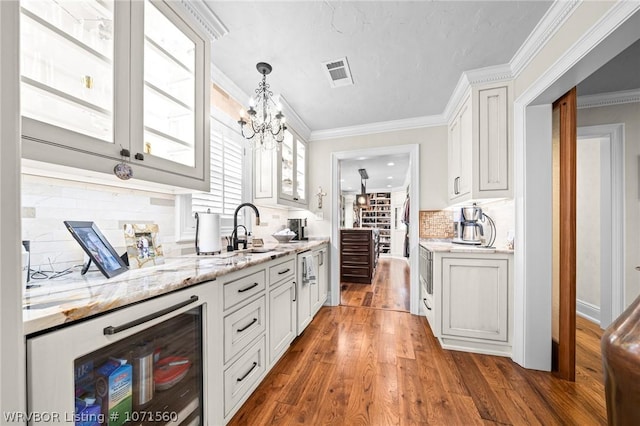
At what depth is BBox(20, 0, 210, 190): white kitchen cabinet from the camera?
33.2 inches

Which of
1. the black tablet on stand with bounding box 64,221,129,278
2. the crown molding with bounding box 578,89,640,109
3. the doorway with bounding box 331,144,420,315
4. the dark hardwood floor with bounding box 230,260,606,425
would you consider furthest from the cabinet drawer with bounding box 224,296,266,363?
the crown molding with bounding box 578,89,640,109

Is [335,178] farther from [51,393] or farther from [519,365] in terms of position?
[51,393]

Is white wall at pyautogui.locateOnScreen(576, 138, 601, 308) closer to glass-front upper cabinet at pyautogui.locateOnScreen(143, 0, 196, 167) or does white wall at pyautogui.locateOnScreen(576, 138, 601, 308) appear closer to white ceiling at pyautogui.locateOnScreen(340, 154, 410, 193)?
white ceiling at pyautogui.locateOnScreen(340, 154, 410, 193)

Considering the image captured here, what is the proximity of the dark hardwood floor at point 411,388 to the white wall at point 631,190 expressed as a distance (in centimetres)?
68

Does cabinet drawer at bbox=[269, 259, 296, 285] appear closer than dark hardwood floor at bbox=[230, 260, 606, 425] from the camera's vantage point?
No

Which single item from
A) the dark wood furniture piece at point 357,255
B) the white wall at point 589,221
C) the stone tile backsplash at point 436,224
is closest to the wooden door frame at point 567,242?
the stone tile backsplash at point 436,224

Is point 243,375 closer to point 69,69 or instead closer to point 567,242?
point 69,69

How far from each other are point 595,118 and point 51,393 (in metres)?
4.46

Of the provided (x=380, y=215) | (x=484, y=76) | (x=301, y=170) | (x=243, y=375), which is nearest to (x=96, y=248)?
(x=243, y=375)

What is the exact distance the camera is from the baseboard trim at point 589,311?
2.69m

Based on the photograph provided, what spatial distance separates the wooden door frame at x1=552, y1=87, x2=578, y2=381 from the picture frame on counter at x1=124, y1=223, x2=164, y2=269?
2832mm

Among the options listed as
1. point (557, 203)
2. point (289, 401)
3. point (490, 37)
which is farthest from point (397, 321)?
point (490, 37)

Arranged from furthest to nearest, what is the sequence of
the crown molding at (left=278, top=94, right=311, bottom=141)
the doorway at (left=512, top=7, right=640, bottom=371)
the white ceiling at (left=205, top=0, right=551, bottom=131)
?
1. the crown molding at (left=278, top=94, right=311, bottom=141)
2. the doorway at (left=512, top=7, right=640, bottom=371)
3. the white ceiling at (left=205, top=0, right=551, bottom=131)

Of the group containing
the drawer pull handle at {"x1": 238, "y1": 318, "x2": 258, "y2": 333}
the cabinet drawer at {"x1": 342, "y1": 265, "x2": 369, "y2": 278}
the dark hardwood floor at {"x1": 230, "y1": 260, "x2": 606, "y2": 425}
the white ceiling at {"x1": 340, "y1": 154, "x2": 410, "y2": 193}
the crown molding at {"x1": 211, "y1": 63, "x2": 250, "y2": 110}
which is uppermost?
the crown molding at {"x1": 211, "y1": 63, "x2": 250, "y2": 110}
